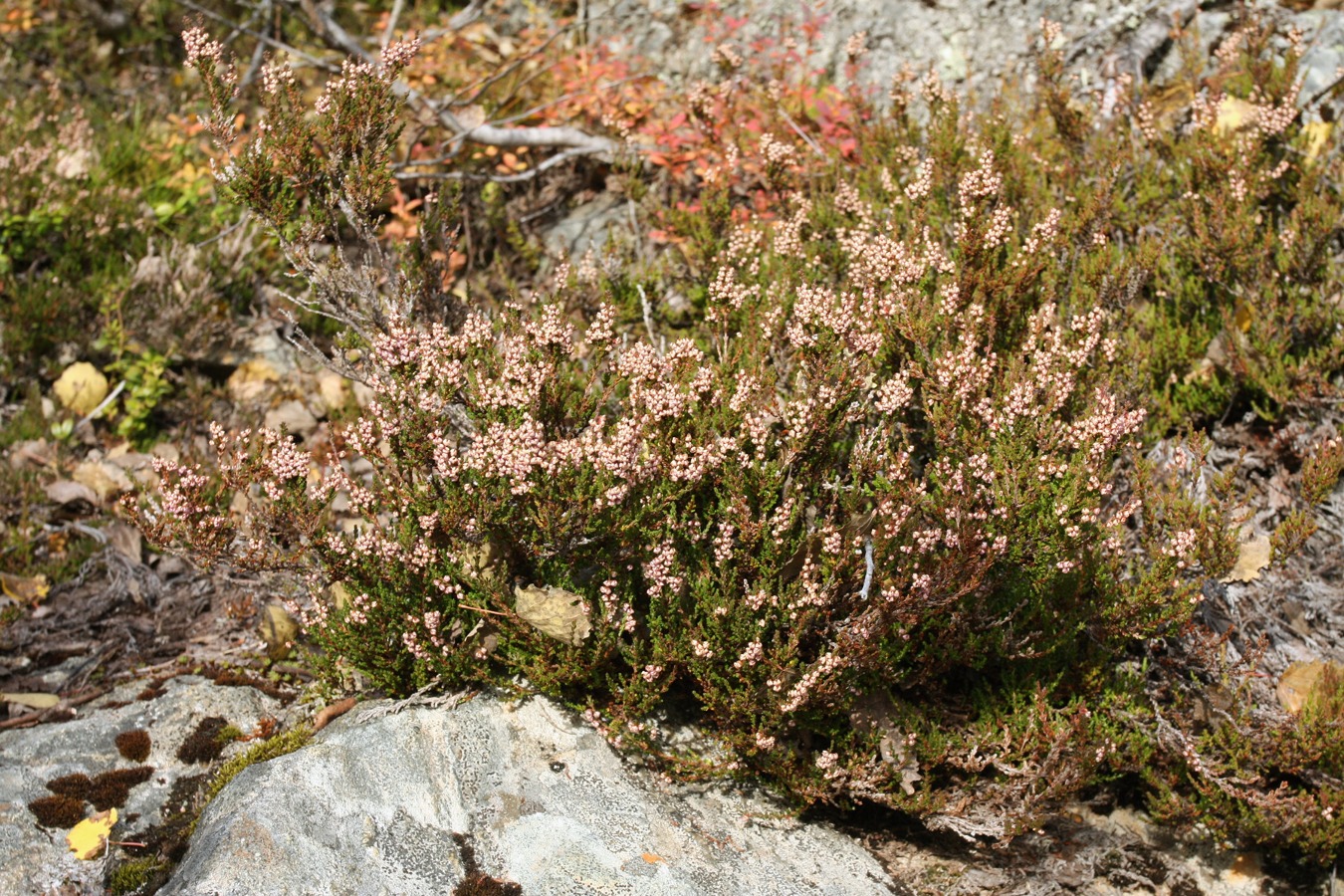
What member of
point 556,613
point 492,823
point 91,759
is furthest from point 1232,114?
point 91,759

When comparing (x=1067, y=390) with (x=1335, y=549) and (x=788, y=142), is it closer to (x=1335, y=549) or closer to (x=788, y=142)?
(x=1335, y=549)

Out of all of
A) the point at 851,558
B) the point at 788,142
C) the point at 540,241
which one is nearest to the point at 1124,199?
the point at 788,142

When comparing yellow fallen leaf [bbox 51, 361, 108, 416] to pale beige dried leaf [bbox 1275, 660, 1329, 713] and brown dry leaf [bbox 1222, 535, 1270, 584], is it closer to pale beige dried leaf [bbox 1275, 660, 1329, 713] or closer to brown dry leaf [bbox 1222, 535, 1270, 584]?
brown dry leaf [bbox 1222, 535, 1270, 584]

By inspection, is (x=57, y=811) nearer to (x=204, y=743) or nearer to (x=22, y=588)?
(x=204, y=743)

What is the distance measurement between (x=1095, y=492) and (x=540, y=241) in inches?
160

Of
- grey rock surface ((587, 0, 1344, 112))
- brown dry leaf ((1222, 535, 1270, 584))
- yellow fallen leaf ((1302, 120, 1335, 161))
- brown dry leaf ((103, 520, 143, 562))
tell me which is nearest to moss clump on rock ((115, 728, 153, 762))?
brown dry leaf ((103, 520, 143, 562))

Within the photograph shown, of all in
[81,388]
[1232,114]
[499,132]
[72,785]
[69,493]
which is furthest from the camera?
[499,132]

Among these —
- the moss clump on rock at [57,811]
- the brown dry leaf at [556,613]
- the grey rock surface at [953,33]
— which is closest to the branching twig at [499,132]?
the grey rock surface at [953,33]

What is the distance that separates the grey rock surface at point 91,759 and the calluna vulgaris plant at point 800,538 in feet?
1.67

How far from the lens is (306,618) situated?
3729mm

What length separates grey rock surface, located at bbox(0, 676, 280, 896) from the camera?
122 inches

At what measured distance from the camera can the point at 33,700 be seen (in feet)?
13.3

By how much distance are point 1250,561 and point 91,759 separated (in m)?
4.34

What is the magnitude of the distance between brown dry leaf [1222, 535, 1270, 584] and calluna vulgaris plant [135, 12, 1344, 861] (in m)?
0.16
